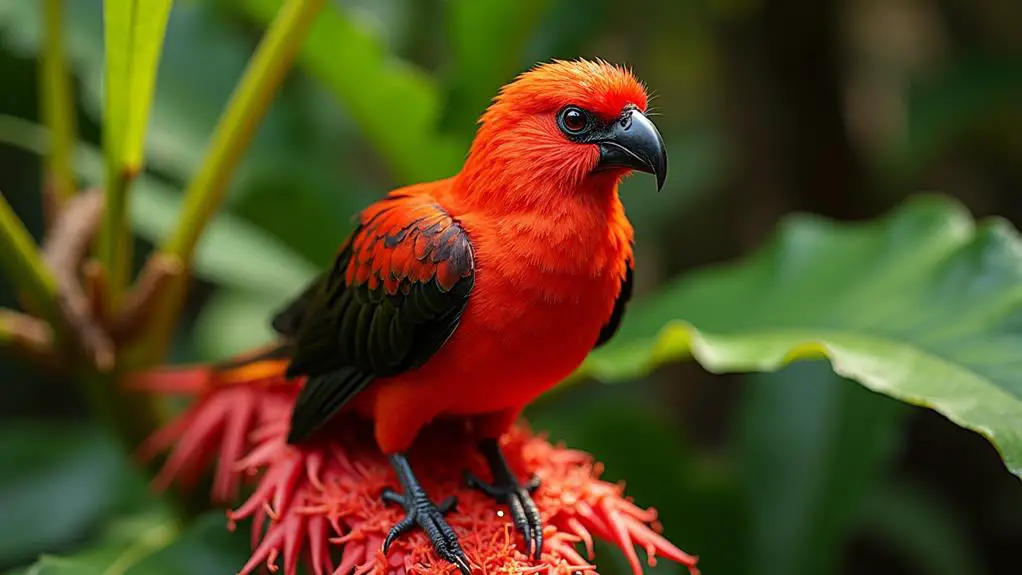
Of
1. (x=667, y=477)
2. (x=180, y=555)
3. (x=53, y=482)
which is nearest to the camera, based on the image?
(x=180, y=555)

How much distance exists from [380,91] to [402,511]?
2.64 feet

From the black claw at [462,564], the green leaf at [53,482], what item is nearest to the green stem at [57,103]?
the green leaf at [53,482]

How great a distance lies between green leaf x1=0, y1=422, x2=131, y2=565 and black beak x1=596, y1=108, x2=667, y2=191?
1.24 meters

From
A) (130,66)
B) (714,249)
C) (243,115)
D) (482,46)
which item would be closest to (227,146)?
(243,115)

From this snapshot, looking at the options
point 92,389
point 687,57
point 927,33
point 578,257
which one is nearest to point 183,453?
point 92,389

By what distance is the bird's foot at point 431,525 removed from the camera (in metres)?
0.89

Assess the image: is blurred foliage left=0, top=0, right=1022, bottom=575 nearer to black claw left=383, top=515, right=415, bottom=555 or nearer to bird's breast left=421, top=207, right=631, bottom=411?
bird's breast left=421, top=207, right=631, bottom=411

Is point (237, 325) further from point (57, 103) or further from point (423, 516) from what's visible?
point (423, 516)

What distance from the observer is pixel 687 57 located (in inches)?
112

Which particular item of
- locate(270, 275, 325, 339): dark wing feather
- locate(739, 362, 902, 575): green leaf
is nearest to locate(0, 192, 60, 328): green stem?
locate(270, 275, 325, 339): dark wing feather

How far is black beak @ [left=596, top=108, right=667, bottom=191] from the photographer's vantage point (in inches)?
34.8

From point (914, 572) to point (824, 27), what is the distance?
51.8 inches

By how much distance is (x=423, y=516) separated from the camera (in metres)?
0.92

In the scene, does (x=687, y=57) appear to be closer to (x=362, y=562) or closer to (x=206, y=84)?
(x=206, y=84)
